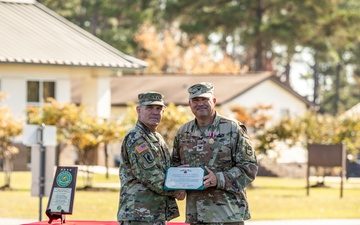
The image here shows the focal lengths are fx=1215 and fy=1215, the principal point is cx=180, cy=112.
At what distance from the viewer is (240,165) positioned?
11.1 metres

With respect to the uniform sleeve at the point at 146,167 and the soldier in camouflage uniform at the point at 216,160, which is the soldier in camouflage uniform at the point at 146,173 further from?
the soldier in camouflage uniform at the point at 216,160

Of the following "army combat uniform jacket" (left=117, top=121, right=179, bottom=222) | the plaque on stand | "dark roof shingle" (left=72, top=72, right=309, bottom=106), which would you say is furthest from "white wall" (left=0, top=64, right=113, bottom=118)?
"army combat uniform jacket" (left=117, top=121, right=179, bottom=222)

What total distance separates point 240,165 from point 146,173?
2.83 ft

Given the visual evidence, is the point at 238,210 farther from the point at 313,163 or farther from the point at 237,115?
the point at 237,115

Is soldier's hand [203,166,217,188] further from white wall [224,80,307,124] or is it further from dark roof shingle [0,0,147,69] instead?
white wall [224,80,307,124]

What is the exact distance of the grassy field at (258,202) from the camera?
25.0 m

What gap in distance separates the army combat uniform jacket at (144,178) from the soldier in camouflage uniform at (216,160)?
0.29m

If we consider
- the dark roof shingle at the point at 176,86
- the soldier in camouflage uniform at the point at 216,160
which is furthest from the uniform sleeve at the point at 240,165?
the dark roof shingle at the point at 176,86

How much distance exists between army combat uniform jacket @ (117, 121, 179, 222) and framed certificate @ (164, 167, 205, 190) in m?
0.16

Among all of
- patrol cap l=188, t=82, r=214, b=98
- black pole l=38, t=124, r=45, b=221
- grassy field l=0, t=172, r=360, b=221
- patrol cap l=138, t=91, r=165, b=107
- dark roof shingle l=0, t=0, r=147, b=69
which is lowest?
grassy field l=0, t=172, r=360, b=221

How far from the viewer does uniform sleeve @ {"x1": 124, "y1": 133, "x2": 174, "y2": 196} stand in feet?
36.5

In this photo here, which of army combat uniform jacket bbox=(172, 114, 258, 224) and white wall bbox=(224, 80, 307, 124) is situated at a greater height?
white wall bbox=(224, 80, 307, 124)

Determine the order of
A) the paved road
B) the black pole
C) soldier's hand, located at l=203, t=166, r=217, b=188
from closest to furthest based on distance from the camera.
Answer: soldier's hand, located at l=203, t=166, r=217, b=188 < the black pole < the paved road

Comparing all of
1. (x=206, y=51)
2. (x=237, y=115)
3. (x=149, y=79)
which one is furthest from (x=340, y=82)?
(x=237, y=115)
